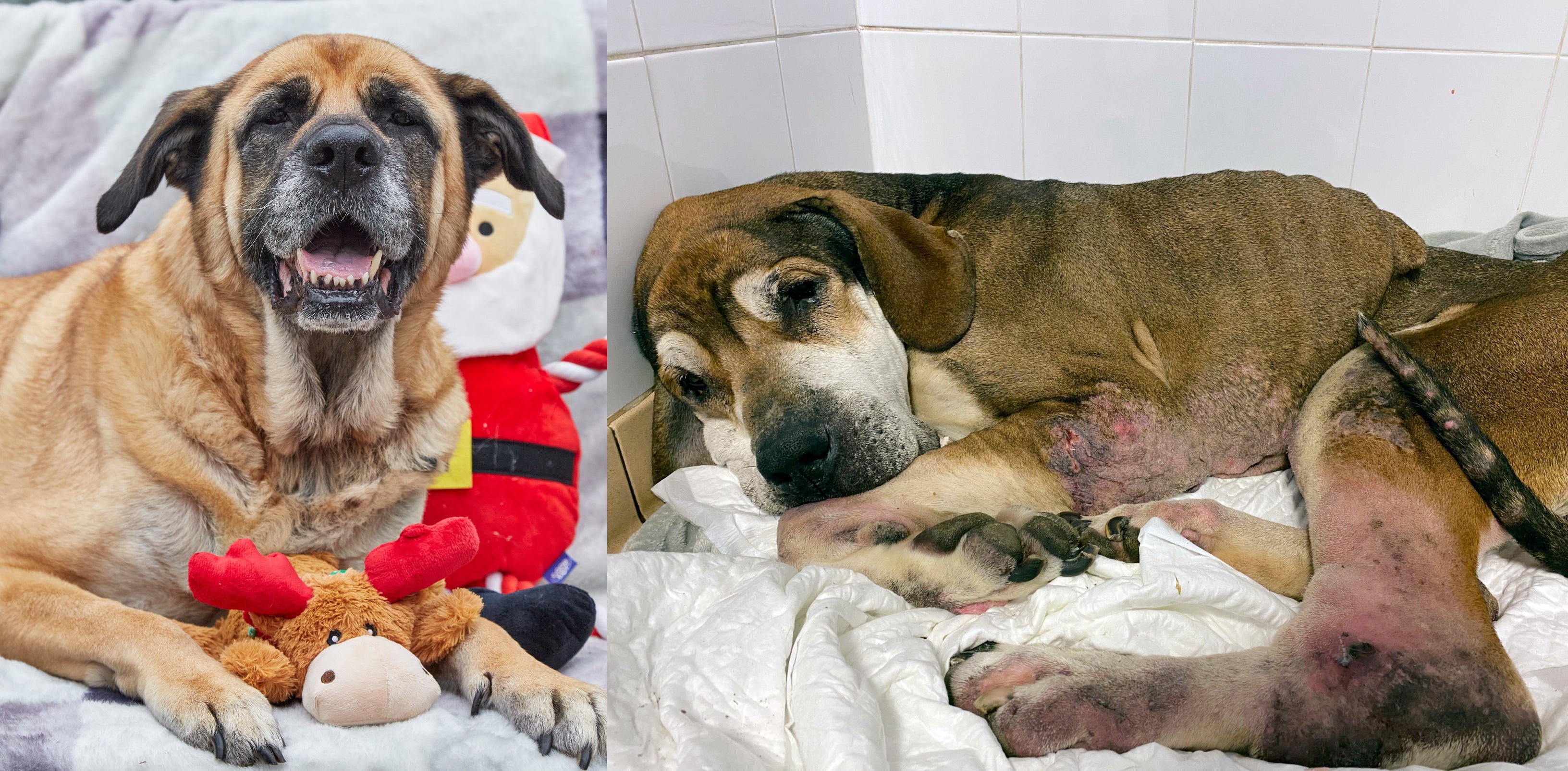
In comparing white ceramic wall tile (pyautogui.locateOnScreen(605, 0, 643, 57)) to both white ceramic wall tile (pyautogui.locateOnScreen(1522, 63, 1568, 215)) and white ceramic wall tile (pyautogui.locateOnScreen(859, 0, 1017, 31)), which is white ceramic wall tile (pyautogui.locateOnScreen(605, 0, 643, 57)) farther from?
white ceramic wall tile (pyautogui.locateOnScreen(1522, 63, 1568, 215))

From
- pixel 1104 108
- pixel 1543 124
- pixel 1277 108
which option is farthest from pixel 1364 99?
pixel 1104 108

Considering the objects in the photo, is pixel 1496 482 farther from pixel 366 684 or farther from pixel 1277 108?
pixel 366 684

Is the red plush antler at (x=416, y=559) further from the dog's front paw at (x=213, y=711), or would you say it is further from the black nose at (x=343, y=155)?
the black nose at (x=343, y=155)

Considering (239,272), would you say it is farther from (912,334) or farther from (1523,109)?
(1523,109)

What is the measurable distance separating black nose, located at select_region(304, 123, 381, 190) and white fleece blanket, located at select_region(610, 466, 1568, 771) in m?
0.74

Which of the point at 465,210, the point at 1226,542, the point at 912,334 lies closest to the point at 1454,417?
the point at 1226,542

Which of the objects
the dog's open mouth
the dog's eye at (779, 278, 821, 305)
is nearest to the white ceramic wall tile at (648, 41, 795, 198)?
the dog's eye at (779, 278, 821, 305)

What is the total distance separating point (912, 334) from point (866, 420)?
0.24 m

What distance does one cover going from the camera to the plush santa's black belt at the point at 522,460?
119cm

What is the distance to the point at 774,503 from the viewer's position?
1772 mm

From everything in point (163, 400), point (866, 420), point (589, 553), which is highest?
point (163, 400)

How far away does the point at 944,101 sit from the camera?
2393mm

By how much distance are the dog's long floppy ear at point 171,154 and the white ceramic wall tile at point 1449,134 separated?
7.18ft

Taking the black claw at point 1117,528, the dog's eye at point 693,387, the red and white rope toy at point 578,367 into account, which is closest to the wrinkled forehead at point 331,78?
the red and white rope toy at point 578,367
